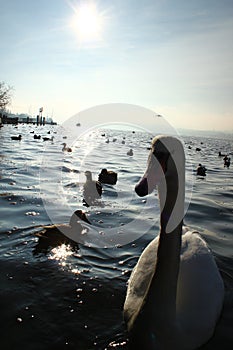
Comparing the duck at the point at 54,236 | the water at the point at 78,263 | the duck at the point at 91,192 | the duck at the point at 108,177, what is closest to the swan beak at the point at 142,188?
the water at the point at 78,263

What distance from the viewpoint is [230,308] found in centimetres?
421

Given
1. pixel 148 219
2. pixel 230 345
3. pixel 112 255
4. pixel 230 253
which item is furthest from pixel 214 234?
pixel 230 345

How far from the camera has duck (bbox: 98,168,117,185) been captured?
11.6m

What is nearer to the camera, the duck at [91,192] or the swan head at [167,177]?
the swan head at [167,177]

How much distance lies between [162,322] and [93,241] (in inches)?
137

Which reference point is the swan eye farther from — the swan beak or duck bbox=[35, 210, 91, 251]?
duck bbox=[35, 210, 91, 251]

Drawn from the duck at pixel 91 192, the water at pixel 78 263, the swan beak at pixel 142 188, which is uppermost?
the swan beak at pixel 142 188

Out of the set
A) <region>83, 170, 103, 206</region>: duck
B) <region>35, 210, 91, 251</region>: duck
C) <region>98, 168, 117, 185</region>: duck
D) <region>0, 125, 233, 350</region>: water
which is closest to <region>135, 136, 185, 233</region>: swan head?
<region>0, 125, 233, 350</region>: water

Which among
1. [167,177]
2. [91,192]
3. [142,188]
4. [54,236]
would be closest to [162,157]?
[167,177]

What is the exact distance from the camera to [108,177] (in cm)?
1165

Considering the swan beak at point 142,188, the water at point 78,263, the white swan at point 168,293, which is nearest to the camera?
the swan beak at point 142,188

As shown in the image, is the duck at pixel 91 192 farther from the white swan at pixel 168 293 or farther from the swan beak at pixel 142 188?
the swan beak at pixel 142 188

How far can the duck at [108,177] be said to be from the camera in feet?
38.1

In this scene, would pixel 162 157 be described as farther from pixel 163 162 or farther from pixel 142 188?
pixel 142 188
